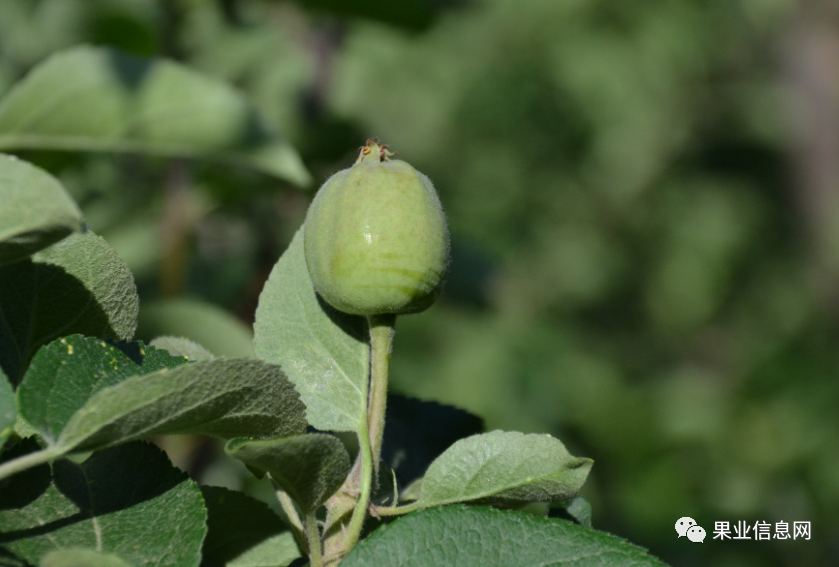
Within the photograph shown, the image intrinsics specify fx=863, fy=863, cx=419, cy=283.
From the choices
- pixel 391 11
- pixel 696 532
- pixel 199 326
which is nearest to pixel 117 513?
pixel 199 326

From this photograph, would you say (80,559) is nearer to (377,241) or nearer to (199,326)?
(377,241)

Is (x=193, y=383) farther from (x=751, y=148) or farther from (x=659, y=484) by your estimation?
(x=751, y=148)

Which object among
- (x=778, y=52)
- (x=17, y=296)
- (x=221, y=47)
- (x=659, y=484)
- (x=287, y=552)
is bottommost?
(x=287, y=552)

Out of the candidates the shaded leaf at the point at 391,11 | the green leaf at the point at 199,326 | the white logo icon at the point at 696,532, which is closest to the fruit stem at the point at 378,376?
the green leaf at the point at 199,326

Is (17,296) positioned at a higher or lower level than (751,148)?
lower

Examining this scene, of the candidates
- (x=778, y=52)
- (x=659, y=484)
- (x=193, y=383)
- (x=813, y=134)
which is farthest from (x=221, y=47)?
(x=778, y=52)

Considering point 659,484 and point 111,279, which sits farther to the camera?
point 659,484
